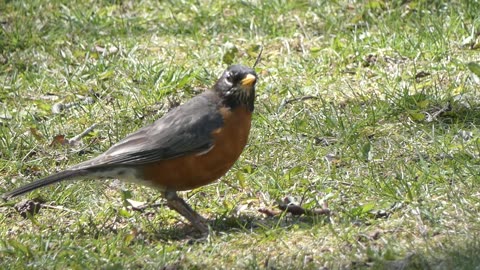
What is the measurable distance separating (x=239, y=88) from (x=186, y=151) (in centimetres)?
48

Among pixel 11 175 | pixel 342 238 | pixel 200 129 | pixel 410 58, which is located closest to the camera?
pixel 342 238

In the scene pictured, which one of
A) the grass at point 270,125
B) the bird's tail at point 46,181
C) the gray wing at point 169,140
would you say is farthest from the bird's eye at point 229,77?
the bird's tail at point 46,181

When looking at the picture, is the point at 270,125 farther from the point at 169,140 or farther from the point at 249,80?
the point at 169,140

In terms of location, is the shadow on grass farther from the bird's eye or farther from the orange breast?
the bird's eye

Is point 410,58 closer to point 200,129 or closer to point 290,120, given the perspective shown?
point 290,120

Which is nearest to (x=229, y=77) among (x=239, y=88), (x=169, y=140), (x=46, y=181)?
(x=239, y=88)

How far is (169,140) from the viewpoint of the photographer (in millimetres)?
5531

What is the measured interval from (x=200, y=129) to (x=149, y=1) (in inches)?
148

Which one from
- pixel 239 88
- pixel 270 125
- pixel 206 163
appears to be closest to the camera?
pixel 206 163

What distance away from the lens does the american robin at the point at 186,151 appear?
544 centimetres

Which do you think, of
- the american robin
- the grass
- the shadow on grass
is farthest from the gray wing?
the shadow on grass

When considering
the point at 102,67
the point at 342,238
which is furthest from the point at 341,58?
the point at 342,238

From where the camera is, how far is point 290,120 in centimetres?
668

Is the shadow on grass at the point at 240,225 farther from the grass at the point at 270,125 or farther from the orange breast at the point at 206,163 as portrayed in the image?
the orange breast at the point at 206,163
